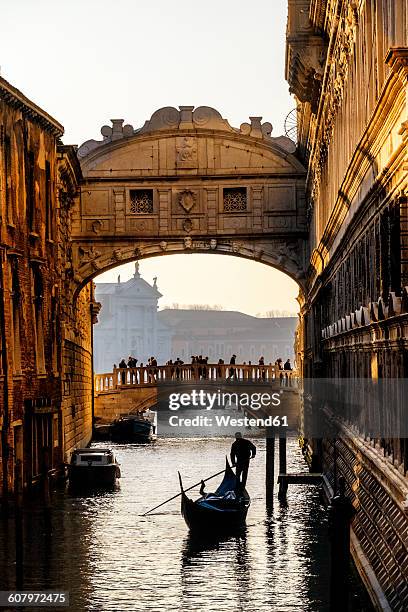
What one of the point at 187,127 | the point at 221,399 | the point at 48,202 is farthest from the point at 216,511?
the point at 221,399

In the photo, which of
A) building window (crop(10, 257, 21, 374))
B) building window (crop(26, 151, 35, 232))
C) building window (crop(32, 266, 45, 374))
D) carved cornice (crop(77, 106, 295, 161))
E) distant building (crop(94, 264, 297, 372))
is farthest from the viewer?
distant building (crop(94, 264, 297, 372))

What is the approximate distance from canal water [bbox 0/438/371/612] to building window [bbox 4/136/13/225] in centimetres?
480

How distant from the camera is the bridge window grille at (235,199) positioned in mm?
31625

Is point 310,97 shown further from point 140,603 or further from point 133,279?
point 133,279

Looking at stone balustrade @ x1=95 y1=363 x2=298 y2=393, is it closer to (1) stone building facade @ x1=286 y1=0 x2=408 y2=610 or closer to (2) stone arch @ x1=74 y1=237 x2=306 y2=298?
(2) stone arch @ x1=74 y1=237 x2=306 y2=298

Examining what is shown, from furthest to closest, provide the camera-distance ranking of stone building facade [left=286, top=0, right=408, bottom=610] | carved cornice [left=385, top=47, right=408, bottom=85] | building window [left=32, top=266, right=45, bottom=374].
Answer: building window [left=32, top=266, right=45, bottom=374] → stone building facade [left=286, top=0, right=408, bottom=610] → carved cornice [left=385, top=47, right=408, bottom=85]

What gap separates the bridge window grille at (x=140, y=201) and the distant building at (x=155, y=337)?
327 feet

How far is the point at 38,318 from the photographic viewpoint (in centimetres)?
2512

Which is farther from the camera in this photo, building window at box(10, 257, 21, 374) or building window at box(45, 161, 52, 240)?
building window at box(45, 161, 52, 240)

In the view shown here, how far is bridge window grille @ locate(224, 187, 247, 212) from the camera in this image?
3162 cm

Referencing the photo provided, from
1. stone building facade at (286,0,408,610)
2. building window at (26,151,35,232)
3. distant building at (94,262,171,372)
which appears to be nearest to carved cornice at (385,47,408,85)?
stone building facade at (286,0,408,610)

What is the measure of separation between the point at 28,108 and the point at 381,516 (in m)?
13.6

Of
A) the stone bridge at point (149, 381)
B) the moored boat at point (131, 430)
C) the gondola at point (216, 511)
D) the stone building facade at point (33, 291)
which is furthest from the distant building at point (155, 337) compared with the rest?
the gondola at point (216, 511)

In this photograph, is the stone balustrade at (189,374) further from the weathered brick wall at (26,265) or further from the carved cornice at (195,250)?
the weathered brick wall at (26,265)
